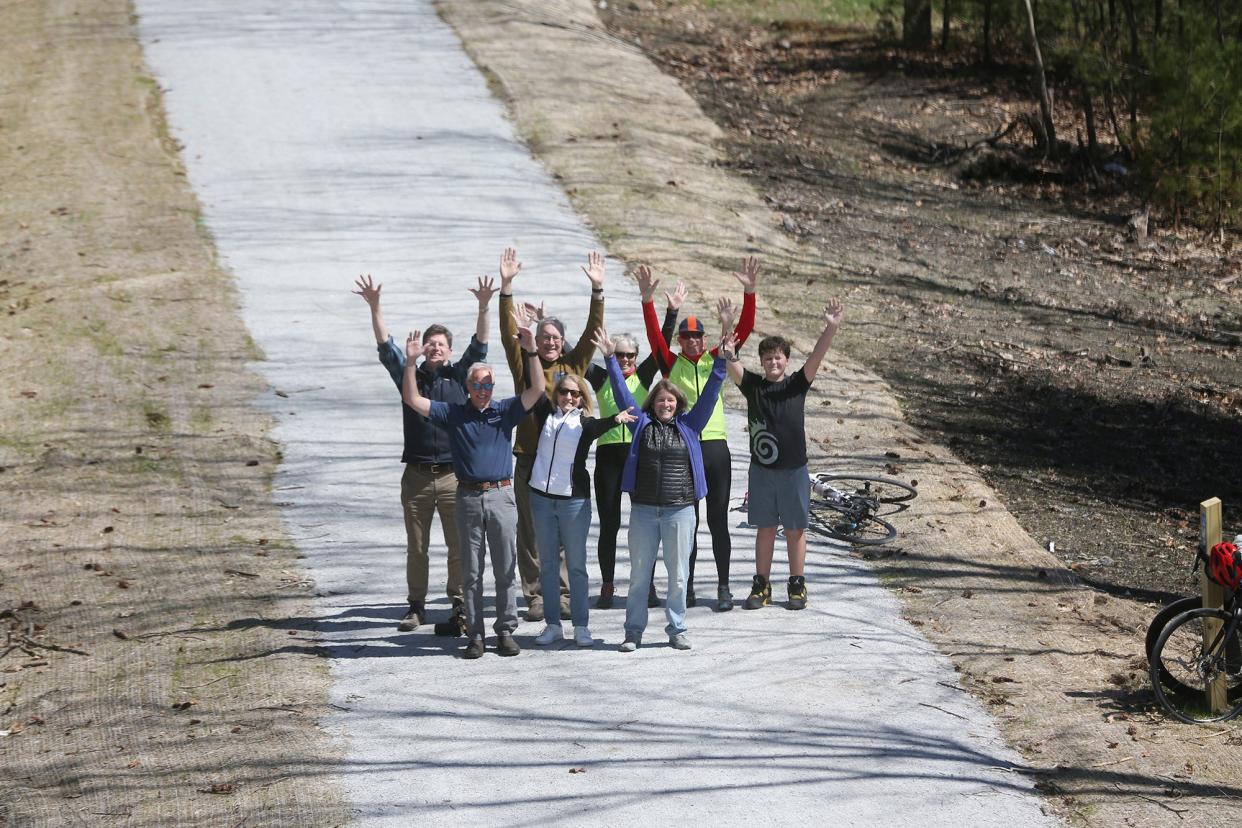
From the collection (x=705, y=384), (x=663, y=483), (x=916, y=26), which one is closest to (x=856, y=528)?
(x=705, y=384)

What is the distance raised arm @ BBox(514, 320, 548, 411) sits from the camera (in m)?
8.80

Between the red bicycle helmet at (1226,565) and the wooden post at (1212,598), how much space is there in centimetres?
6

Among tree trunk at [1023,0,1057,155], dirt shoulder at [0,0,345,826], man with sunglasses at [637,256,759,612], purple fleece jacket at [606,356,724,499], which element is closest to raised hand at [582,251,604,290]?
man with sunglasses at [637,256,759,612]

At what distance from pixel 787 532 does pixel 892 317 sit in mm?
8552

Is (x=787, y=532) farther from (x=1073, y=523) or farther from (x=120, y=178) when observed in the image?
(x=120, y=178)

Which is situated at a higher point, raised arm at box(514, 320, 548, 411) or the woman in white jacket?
raised arm at box(514, 320, 548, 411)

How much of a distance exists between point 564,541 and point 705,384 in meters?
1.48

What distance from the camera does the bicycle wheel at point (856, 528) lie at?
11367mm

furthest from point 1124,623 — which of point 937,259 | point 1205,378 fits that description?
point 937,259

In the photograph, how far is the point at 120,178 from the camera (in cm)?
2062

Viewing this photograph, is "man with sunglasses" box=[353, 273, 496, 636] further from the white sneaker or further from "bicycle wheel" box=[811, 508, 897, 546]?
"bicycle wheel" box=[811, 508, 897, 546]

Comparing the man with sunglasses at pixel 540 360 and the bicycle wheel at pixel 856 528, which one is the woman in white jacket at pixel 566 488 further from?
the bicycle wheel at pixel 856 528

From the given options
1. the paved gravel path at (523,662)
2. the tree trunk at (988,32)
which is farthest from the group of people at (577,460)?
the tree trunk at (988,32)

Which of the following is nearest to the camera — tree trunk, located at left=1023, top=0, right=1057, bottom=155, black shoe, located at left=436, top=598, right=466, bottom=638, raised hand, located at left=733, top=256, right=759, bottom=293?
black shoe, located at left=436, top=598, right=466, bottom=638
